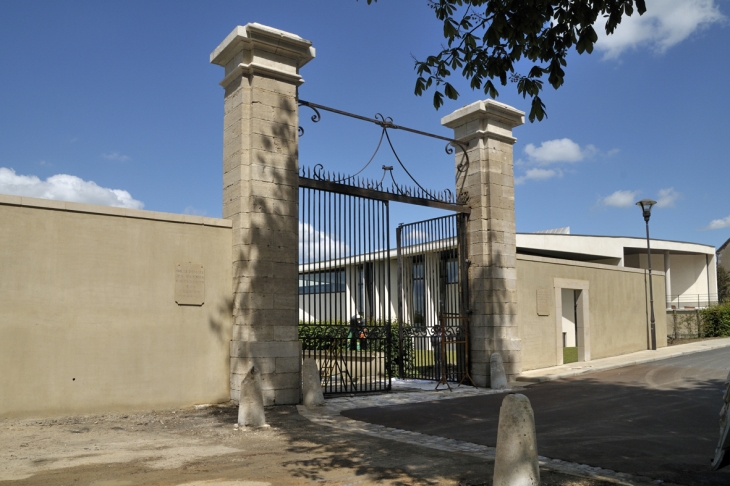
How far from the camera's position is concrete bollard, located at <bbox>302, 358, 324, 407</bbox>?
9859 millimetres

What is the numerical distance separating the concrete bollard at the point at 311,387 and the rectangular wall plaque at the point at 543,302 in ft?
23.8

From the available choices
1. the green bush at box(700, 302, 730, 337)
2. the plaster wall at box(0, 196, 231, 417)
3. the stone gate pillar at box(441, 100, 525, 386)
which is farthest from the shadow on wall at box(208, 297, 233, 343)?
the green bush at box(700, 302, 730, 337)

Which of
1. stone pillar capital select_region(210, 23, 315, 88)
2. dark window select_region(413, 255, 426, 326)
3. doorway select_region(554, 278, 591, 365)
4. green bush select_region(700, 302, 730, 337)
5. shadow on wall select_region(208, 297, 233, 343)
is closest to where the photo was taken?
shadow on wall select_region(208, 297, 233, 343)

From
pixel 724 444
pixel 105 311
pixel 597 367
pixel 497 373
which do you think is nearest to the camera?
pixel 724 444

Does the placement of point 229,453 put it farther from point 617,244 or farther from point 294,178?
point 617,244

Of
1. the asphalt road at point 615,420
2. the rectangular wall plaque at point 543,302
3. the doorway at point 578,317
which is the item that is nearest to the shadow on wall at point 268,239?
A: the asphalt road at point 615,420

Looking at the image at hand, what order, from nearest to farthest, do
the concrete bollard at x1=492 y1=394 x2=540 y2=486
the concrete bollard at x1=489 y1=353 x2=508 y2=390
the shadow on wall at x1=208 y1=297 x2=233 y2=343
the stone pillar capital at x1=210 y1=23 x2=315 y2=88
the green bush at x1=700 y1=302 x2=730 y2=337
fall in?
the concrete bollard at x1=492 y1=394 x2=540 y2=486
the shadow on wall at x1=208 y1=297 x2=233 y2=343
the stone pillar capital at x1=210 y1=23 x2=315 y2=88
the concrete bollard at x1=489 y1=353 x2=508 y2=390
the green bush at x1=700 y1=302 x2=730 y2=337

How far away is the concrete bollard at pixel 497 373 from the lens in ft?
41.0

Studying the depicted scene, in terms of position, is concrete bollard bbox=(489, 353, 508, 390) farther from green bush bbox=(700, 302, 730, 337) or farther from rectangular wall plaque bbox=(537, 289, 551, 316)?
green bush bbox=(700, 302, 730, 337)

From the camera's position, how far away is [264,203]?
390 inches

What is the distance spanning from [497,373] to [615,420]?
4.13 m

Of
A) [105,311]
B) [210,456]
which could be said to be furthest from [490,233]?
[210,456]

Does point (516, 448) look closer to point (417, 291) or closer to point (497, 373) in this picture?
point (497, 373)

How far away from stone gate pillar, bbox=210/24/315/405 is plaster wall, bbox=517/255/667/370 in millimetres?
6834
